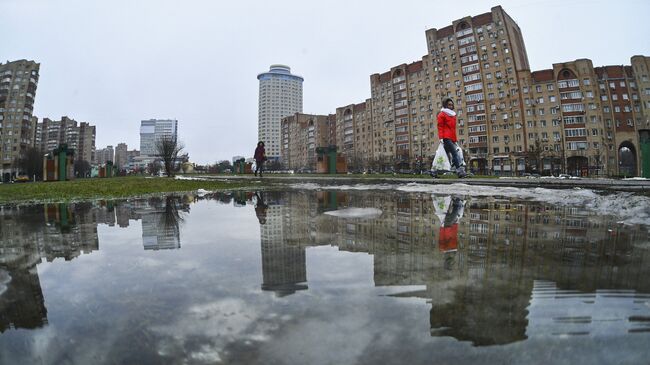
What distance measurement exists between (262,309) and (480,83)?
84.1m

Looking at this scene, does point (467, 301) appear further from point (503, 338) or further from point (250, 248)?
point (250, 248)

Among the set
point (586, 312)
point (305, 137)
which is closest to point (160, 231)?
point (586, 312)

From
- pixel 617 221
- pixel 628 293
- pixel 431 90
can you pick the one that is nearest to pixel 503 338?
pixel 628 293

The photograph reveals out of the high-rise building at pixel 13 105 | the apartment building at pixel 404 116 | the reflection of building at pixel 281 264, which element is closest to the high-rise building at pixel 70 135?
the high-rise building at pixel 13 105

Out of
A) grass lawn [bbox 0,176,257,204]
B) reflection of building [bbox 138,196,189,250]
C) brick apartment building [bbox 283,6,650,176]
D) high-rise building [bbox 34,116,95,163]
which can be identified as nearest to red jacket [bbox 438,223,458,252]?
reflection of building [bbox 138,196,189,250]

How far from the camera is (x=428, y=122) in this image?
276ft

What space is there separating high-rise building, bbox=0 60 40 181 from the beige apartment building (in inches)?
3287

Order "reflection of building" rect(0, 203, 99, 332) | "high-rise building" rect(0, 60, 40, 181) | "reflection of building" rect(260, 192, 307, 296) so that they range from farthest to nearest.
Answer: "high-rise building" rect(0, 60, 40, 181) → "reflection of building" rect(260, 192, 307, 296) → "reflection of building" rect(0, 203, 99, 332)

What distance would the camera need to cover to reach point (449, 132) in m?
9.82

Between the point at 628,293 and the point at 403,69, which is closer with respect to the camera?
the point at 628,293

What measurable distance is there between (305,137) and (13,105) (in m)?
93.3

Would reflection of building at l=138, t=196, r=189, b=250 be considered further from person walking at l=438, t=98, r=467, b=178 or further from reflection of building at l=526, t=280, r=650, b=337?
person walking at l=438, t=98, r=467, b=178

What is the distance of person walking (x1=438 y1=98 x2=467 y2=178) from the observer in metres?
9.69

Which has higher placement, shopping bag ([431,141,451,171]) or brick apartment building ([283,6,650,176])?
brick apartment building ([283,6,650,176])
